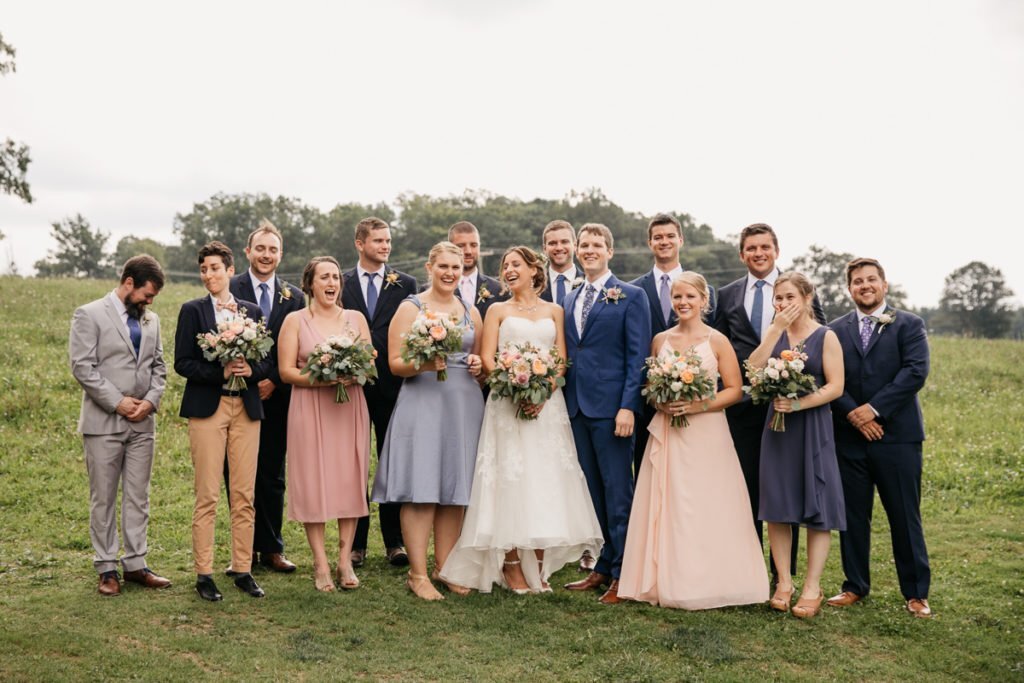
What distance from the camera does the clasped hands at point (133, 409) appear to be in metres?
7.39

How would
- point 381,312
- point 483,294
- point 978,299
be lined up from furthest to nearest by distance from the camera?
point 978,299 < point 483,294 < point 381,312

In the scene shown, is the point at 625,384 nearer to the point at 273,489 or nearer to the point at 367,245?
the point at 367,245

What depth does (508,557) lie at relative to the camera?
7.84 meters

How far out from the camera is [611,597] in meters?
7.53

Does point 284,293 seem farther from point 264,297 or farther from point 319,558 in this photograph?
point 319,558

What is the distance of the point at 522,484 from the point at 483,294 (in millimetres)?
2156

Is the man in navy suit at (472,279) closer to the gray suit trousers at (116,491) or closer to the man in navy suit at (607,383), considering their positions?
the man in navy suit at (607,383)

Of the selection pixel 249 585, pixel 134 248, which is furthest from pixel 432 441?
pixel 134 248

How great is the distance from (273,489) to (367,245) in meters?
2.52

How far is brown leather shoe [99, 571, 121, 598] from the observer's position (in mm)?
7340

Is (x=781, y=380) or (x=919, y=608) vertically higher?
(x=781, y=380)

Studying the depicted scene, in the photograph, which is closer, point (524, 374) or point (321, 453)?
point (524, 374)

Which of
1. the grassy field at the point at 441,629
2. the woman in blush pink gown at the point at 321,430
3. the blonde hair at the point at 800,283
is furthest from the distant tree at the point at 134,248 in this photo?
the blonde hair at the point at 800,283

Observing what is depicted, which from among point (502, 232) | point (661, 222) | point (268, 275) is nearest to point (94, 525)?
point (268, 275)
